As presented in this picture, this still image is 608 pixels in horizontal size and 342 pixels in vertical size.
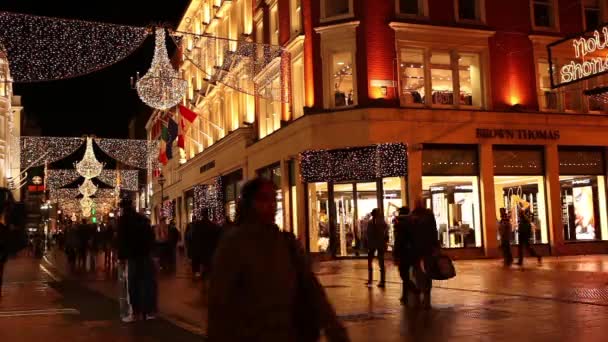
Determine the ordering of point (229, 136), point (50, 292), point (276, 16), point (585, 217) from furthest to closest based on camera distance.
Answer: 1. point (229, 136)
2. point (276, 16)
3. point (585, 217)
4. point (50, 292)

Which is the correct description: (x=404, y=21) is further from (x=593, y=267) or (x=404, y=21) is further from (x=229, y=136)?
(x=229, y=136)

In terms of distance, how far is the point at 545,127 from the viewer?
2800 cm

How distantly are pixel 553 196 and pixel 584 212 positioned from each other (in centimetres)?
175

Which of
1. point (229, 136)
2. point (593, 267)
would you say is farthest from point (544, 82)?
point (229, 136)

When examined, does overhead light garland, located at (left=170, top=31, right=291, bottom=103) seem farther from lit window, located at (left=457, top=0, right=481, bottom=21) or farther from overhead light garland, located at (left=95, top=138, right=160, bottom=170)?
overhead light garland, located at (left=95, top=138, right=160, bottom=170)

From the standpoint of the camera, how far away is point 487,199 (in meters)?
27.2

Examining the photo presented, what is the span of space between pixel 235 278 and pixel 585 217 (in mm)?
27714

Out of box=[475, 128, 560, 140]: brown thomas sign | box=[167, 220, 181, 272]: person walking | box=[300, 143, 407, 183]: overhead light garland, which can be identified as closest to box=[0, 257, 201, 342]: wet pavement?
box=[167, 220, 181, 272]: person walking

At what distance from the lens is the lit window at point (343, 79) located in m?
26.7

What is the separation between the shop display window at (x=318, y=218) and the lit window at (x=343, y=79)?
3.44 meters

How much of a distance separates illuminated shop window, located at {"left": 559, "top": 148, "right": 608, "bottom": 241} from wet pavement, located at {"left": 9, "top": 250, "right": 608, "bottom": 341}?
8853mm

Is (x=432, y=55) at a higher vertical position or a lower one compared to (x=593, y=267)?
higher

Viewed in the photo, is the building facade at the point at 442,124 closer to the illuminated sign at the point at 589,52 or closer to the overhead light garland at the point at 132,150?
the illuminated sign at the point at 589,52

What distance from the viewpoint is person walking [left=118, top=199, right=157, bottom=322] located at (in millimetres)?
11664
